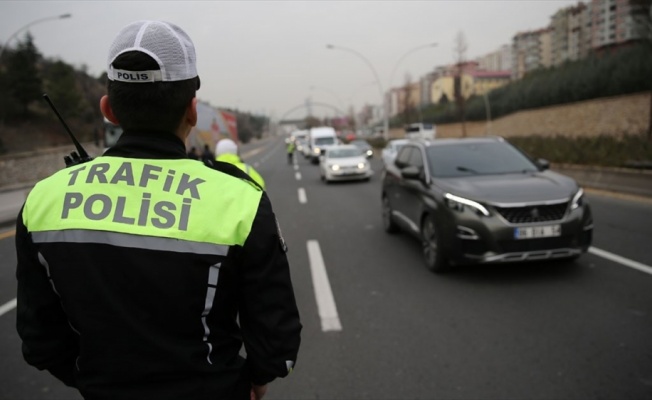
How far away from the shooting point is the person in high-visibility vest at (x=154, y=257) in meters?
1.36

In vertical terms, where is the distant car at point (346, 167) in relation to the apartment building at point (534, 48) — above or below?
below

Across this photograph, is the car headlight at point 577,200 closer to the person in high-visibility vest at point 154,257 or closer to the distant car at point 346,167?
the person in high-visibility vest at point 154,257

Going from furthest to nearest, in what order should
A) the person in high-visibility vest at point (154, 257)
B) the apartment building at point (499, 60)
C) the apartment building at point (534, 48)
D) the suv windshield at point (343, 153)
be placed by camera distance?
the apartment building at point (499, 60) < the apartment building at point (534, 48) < the suv windshield at point (343, 153) < the person in high-visibility vest at point (154, 257)

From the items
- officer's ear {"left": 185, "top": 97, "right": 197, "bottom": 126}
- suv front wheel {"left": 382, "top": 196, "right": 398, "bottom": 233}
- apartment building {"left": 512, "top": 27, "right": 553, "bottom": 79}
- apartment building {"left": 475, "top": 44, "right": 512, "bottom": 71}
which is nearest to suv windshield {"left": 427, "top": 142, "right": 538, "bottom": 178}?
suv front wheel {"left": 382, "top": 196, "right": 398, "bottom": 233}

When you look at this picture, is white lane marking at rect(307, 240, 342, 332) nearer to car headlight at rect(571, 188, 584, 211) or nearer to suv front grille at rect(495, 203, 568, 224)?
suv front grille at rect(495, 203, 568, 224)

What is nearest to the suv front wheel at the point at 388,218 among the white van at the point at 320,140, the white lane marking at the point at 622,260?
the white lane marking at the point at 622,260

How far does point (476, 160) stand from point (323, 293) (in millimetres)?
2986

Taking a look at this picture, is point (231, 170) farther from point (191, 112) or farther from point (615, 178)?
point (615, 178)

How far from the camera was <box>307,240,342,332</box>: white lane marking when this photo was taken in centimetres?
467

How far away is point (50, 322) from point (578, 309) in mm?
4504

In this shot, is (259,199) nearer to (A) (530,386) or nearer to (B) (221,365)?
(B) (221,365)

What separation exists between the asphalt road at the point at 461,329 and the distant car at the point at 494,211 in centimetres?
37

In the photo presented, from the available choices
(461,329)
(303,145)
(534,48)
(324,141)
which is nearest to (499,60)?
(534,48)

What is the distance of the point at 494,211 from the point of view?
553 cm
